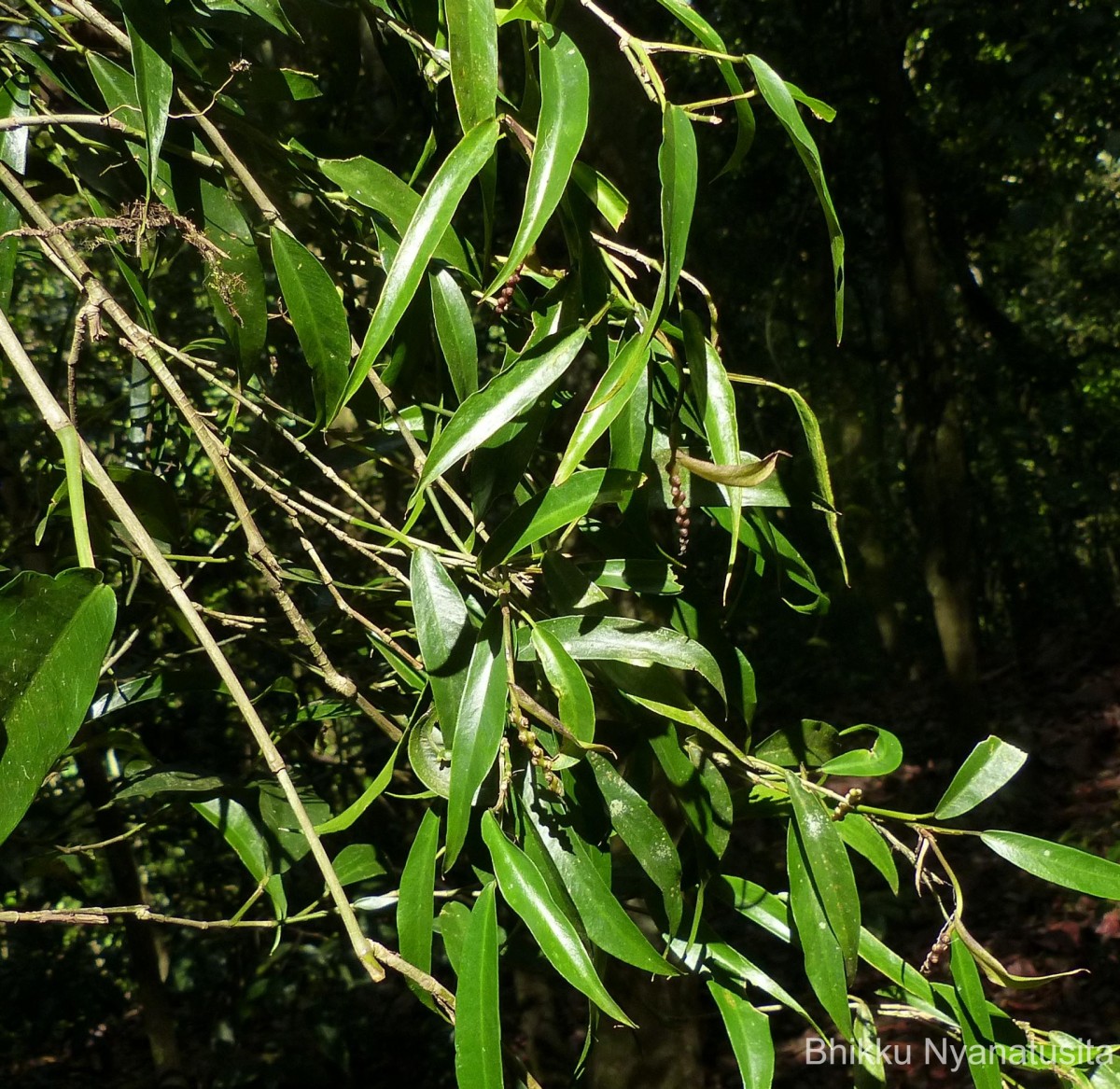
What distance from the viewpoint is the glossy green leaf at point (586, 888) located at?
491 mm

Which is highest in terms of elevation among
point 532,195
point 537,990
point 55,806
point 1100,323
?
point 1100,323

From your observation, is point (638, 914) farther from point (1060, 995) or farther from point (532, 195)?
point (1060, 995)

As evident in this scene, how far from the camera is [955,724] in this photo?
3.46 m

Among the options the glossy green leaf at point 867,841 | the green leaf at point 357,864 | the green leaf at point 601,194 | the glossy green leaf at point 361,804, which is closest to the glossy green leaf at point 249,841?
the green leaf at point 357,864

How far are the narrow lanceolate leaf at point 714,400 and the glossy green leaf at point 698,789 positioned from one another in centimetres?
12

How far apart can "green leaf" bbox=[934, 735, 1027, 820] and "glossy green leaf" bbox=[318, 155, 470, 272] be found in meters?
0.41

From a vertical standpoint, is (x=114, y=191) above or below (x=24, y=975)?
above

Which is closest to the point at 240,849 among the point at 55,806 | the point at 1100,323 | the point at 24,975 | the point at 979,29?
the point at 55,806

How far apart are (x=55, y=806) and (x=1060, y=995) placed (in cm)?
229

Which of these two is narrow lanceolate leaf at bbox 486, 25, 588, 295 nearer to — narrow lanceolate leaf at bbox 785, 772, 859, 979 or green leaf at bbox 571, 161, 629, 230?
green leaf at bbox 571, 161, 629, 230

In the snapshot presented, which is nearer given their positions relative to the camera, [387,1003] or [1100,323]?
[387,1003]

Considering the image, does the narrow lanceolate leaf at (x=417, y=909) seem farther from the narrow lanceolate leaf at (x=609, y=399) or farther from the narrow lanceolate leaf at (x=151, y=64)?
the narrow lanceolate leaf at (x=151, y=64)

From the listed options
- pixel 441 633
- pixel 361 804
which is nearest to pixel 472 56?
pixel 441 633

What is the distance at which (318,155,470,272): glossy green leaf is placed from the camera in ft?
1.92
